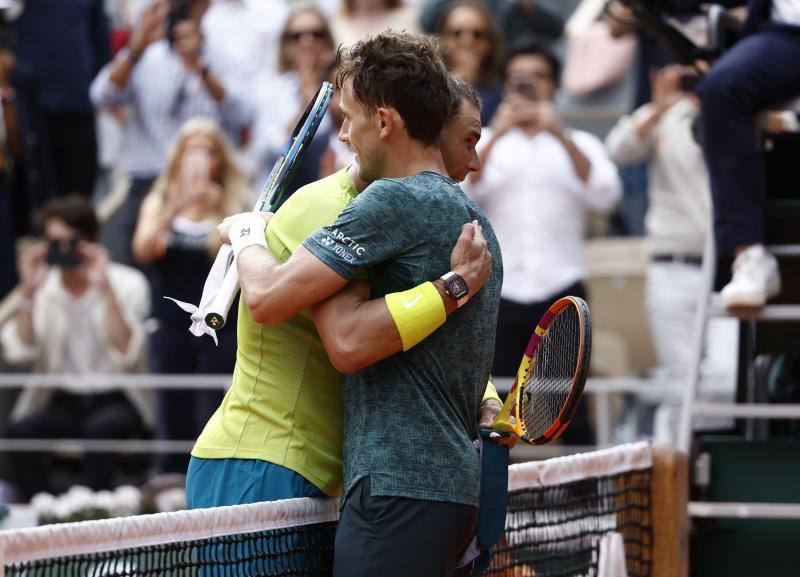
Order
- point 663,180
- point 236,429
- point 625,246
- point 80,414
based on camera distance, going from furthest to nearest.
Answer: point 625,246, point 80,414, point 663,180, point 236,429

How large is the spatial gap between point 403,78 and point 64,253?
5780 millimetres

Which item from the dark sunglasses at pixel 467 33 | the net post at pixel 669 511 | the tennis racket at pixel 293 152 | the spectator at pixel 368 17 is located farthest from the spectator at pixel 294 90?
the tennis racket at pixel 293 152

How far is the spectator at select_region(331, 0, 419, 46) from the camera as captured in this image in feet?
28.8

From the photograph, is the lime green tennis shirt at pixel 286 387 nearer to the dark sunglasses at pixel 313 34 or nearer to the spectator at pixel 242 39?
the dark sunglasses at pixel 313 34

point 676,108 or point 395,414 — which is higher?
point 676,108

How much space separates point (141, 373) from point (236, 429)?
553 cm

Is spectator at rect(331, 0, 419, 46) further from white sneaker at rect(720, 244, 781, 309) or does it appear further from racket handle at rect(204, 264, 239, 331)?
racket handle at rect(204, 264, 239, 331)

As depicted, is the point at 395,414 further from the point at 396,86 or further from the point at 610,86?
the point at 610,86

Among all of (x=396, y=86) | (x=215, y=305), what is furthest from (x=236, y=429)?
(x=396, y=86)

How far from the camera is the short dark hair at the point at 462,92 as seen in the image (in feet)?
10.1

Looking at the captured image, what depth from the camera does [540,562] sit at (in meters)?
4.00

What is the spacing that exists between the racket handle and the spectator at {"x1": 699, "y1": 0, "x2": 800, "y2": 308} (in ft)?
8.55

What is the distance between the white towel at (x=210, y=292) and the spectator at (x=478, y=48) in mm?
4986

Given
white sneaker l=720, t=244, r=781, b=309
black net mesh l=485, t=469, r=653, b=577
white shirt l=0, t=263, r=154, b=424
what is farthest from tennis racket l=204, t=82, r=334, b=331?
white shirt l=0, t=263, r=154, b=424
